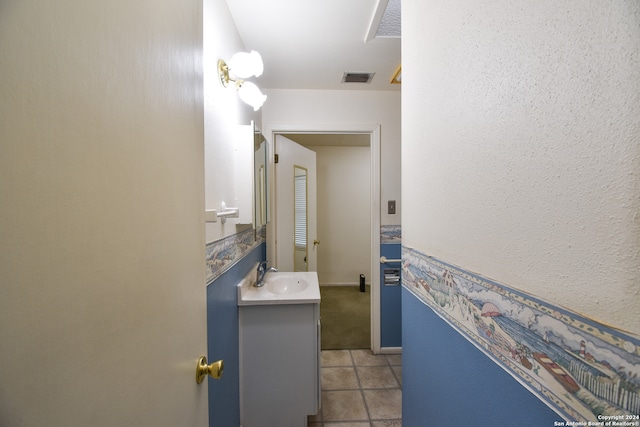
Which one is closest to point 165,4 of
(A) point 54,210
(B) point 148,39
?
(B) point 148,39

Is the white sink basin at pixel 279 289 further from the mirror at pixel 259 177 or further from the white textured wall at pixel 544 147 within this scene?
the white textured wall at pixel 544 147

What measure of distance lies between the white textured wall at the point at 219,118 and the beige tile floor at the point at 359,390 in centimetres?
136

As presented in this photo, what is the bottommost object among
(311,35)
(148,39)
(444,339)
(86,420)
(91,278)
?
(444,339)

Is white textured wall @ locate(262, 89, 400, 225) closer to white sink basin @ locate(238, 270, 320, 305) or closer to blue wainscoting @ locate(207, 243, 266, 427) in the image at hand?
white sink basin @ locate(238, 270, 320, 305)

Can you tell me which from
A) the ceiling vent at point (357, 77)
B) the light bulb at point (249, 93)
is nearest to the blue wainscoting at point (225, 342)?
the light bulb at point (249, 93)

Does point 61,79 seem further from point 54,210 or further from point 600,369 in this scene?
point 600,369

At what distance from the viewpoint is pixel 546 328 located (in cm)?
45

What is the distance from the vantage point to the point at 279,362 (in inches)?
57.7

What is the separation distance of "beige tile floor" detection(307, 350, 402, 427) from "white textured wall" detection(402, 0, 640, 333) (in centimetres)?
145

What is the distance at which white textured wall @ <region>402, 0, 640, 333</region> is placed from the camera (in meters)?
0.34

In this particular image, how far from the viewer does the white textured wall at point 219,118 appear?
1053 mm

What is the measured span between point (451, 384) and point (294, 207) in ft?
6.62

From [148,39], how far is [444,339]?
102 centimetres

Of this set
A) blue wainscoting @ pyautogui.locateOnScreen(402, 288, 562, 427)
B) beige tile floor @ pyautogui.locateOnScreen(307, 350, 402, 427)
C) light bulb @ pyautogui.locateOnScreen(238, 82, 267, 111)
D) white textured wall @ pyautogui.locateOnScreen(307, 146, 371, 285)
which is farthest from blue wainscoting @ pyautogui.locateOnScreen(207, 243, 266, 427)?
white textured wall @ pyautogui.locateOnScreen(307, 146, 371, 285)
